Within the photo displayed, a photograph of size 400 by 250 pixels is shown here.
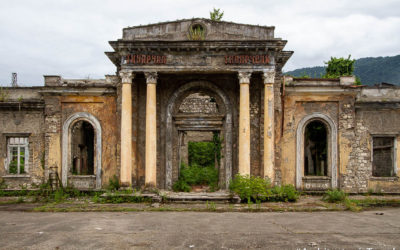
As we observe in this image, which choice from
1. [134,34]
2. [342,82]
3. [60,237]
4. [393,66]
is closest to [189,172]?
[134,34]

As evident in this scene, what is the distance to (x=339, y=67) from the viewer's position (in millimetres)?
28734

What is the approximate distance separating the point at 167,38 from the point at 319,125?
9.52m

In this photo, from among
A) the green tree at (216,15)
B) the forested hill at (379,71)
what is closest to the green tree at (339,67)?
the green tree at (216,15)

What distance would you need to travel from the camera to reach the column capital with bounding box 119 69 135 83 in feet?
49.2

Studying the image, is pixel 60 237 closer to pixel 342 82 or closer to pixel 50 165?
pixel 50 165

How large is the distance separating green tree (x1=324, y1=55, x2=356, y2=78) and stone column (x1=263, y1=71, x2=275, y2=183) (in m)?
15.1

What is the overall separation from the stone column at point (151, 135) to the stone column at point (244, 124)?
359 cm

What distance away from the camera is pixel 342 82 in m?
16.6

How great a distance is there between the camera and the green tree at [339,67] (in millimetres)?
28453

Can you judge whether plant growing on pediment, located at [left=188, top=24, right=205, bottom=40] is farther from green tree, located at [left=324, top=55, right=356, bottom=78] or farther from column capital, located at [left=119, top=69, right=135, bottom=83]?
green tree, located at [left=324, top=55, right=356, bottom=78]

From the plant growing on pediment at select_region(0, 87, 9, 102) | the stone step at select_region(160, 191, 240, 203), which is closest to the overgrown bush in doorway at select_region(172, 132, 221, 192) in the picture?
the stone step at select_region(160, 191, 240, 203)

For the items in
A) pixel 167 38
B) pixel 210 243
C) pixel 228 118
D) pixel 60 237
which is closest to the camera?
pixel 210 243

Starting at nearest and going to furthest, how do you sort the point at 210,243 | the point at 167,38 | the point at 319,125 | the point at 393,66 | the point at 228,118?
the point at 210,243 < the point at 167,38 < the point at 228,118 < the point at 319,125 < the point at 393,66

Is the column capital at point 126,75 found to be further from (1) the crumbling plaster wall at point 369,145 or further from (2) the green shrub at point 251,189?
(1) the crumbling plaster wall at point 369,145
